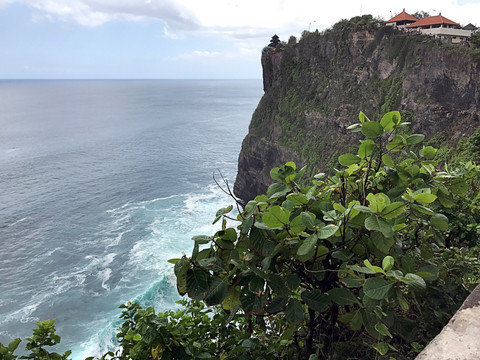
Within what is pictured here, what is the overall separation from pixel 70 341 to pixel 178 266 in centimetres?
2657

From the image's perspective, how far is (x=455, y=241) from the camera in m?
4.80

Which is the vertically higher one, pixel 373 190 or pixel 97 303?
pixel 373 190

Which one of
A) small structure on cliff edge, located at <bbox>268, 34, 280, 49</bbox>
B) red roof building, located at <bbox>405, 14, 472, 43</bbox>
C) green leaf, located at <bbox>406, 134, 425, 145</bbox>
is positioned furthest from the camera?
small structure on cliff edge, located at <bbox>268, 34, 280, 49</bbox>

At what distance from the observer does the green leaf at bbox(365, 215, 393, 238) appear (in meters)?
2.13

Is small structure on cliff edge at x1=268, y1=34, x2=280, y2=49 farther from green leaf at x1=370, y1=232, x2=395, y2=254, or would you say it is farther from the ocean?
green leaf at x1=370, y1=232, x2=395, y2=254

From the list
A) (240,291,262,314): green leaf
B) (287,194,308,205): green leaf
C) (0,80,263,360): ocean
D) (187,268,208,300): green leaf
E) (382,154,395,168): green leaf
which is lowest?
(0,80,263,360): ocean

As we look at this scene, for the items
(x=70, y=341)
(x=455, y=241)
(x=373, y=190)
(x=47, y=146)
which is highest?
(x=373, y=190)

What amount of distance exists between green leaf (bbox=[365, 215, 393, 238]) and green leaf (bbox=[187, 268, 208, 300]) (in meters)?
1.13

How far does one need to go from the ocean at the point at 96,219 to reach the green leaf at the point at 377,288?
24268 millimetres

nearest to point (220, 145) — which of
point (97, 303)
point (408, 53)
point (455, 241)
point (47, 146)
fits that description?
point (47, 146)

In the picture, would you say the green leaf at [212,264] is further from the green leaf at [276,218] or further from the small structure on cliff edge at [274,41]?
the small structure on cliff edge at [274,41]

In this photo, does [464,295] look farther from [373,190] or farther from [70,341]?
[70,341]

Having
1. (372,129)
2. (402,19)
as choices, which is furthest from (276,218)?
(402,19)

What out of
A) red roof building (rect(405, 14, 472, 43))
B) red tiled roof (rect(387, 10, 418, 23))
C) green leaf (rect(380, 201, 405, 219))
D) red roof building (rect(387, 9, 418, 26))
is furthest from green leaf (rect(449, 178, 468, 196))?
red tiled roof (rect(387, 10, 418, 23))
